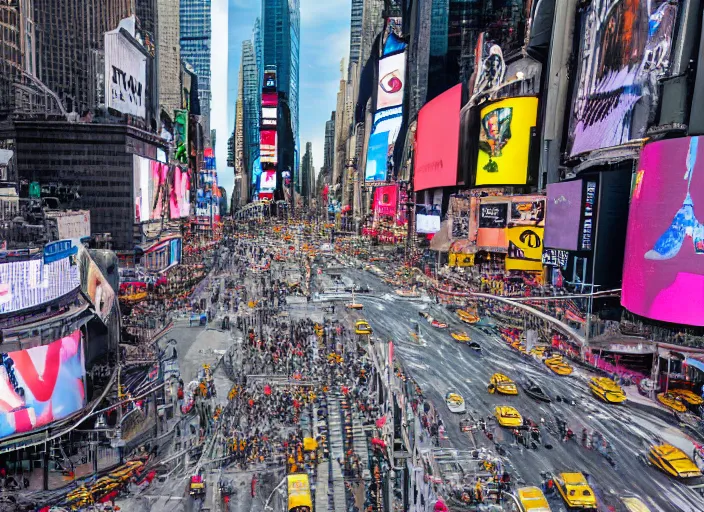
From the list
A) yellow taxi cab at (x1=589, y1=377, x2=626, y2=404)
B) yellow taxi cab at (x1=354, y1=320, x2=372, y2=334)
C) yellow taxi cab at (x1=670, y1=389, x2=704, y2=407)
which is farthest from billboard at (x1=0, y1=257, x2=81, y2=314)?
yellow taxi cab at (x1=670, y1=389, x2=704, y2=407)

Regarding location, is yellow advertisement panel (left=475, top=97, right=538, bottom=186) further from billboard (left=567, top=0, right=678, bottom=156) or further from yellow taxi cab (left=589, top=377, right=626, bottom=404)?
yellow taxi cab (left=589, top=377, right=626, bottom=404)

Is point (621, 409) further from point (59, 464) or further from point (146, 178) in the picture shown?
point (146, 178)

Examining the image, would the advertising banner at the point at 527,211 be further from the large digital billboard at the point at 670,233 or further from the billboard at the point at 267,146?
the billboard at the point at 267,146

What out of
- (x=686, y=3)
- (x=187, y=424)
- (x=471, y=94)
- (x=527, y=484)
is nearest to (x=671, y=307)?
(x=527, y=484)

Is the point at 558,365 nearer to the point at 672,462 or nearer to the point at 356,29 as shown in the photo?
the point at 672,462

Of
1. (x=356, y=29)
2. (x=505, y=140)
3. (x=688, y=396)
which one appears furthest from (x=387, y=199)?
(x=356, y=29)

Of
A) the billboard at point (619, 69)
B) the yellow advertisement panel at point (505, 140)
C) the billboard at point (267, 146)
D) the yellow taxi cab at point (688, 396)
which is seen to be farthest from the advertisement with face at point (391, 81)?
the billboard at point (267, 146)
